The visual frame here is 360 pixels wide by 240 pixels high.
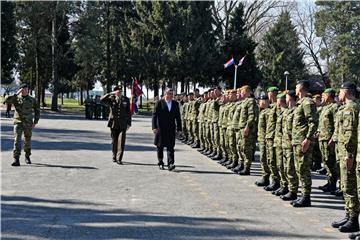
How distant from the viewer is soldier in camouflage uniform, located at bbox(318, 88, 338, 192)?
10921 millimetres

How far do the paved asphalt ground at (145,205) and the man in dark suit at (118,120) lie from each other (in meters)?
0.52

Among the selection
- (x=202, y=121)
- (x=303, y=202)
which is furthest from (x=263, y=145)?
(x=202, y=121)

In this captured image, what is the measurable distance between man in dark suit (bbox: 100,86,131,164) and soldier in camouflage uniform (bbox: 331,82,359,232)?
25.8ft

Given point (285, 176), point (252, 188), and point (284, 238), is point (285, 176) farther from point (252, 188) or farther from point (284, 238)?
point (284, 238)

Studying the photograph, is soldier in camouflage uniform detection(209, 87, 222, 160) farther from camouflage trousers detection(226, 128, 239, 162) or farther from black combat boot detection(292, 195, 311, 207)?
black combat boot detection(292, 195, 311, 207)

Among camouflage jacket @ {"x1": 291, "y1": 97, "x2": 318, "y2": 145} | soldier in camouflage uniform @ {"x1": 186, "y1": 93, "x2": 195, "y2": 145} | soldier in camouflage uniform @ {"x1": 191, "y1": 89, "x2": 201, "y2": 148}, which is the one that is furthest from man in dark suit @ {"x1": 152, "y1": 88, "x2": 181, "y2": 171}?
Result: soldier in camouflage uniform @ {"x1": 186, "y1": 93, "x2": 195, "y2": 145}

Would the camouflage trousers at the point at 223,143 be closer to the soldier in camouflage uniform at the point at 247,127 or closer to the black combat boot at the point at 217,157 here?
the black combat boot at the point at 217,157

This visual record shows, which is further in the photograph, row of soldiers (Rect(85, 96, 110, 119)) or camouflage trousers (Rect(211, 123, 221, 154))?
row of soldiers (Rect(85, 96, 110, 119))

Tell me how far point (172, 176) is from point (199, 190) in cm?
198

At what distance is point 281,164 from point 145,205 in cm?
272

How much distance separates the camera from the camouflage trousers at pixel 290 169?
941cm

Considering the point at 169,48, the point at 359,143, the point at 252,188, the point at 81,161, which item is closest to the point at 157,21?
the point at 169,48

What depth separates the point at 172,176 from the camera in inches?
487

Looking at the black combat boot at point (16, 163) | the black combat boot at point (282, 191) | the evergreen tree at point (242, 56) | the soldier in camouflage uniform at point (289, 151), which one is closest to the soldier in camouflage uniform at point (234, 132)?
the black combat boot at point (282, 191)
